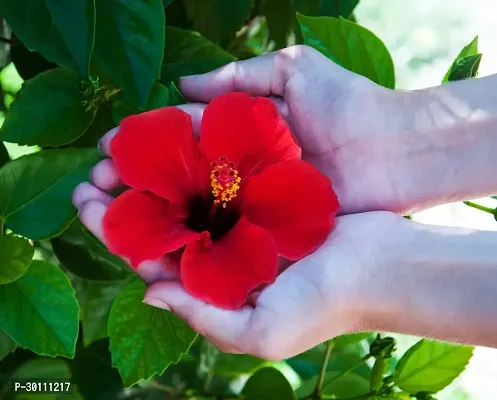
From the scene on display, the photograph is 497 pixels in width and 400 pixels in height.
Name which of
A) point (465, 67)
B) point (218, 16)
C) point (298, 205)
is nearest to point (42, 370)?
point (298, 205)

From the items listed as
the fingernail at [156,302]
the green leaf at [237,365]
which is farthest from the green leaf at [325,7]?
the green leaf at [237,365]

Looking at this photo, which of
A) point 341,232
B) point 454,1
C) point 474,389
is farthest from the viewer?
point 454,1

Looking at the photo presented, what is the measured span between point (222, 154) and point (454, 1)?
1.71 m

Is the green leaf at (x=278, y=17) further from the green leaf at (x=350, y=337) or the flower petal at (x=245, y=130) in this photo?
the green leaf at (x=350, y=337)

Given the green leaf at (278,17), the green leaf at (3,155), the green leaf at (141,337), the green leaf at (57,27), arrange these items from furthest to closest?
the green leaf at (278,17), the green leaf at (3,155), the green leaf at (141,337), the green leaf at (57,27)

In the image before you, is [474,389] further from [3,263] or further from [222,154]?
[3,263]

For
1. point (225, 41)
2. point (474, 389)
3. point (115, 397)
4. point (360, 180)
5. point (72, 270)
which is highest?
point (225, 41)

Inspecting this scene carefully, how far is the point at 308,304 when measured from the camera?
702mm

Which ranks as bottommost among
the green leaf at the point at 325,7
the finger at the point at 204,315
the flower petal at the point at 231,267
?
the finger at the point at 204,315

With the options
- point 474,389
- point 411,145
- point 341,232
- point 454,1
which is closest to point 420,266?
point 341,232

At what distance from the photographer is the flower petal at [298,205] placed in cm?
76

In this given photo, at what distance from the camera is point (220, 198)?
31.6 inches

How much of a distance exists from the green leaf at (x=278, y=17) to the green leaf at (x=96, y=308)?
44 centimetres

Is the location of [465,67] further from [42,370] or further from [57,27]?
[42,370]
